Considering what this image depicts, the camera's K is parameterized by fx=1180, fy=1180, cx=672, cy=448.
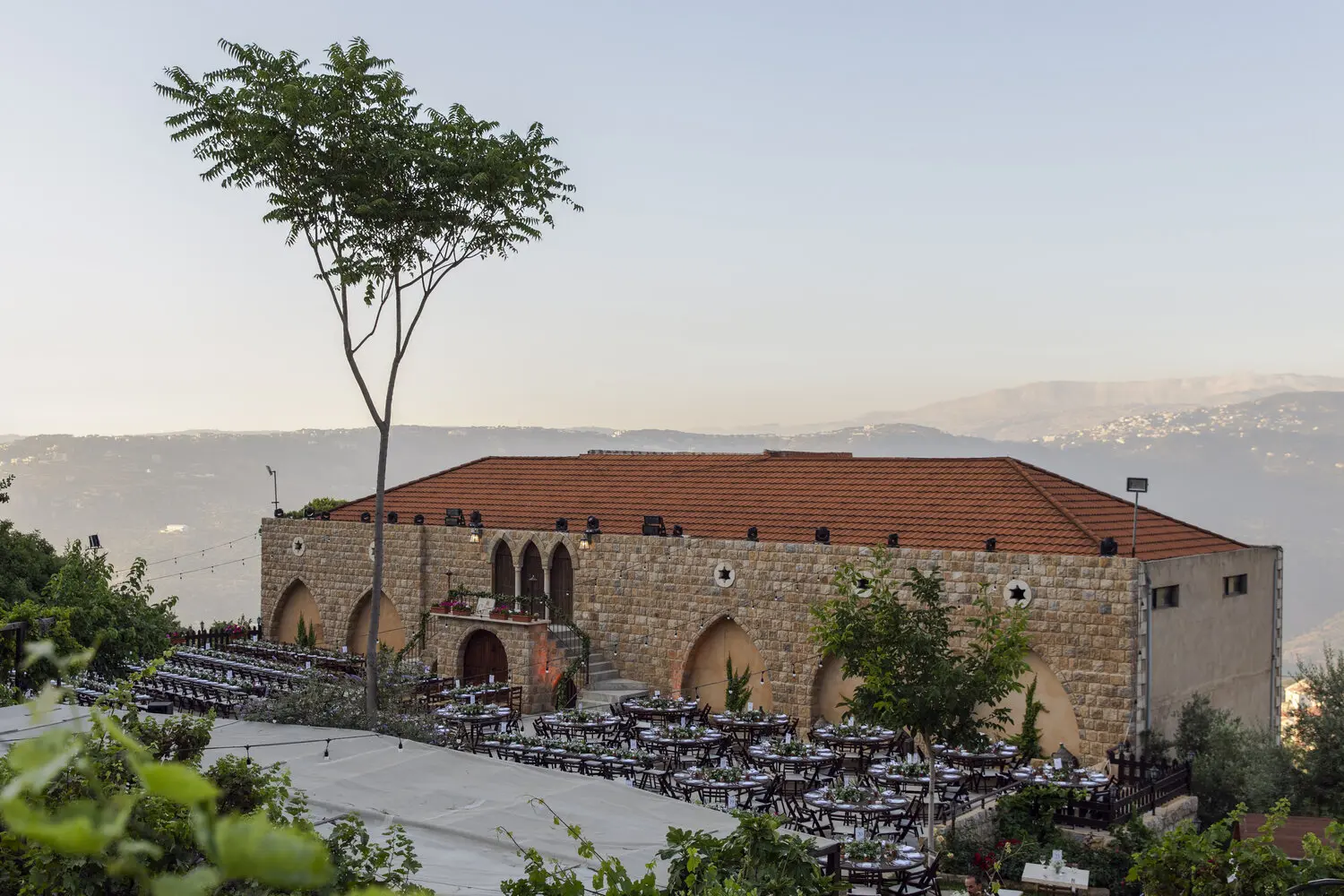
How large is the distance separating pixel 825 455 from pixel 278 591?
1670 centimetres

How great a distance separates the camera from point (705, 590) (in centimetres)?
2611

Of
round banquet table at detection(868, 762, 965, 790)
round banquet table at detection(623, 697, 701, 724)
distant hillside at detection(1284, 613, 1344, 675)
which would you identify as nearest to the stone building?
round banquet table at detection(623, 697, 701, 724)

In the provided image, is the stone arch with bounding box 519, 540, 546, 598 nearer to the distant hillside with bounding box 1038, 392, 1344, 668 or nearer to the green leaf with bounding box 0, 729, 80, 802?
the green leaf with bounding box 0, 729, 80, 802

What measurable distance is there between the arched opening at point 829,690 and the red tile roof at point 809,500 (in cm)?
267

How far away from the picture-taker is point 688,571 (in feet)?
86.8

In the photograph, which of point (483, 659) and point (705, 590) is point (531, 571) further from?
point (705, 590)

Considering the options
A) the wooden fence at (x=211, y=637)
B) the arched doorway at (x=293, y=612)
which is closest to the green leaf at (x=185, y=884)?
the wooden fence at (x=211, y=637)

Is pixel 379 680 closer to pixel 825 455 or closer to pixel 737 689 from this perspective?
pixel 737 689

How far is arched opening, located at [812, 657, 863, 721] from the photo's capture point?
79.4 ft

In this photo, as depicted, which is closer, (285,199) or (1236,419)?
(285,199)

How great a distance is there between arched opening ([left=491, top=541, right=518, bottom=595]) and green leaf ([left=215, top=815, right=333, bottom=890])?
95.8 feet

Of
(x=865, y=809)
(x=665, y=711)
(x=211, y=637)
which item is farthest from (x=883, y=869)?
(x=211, y=637)

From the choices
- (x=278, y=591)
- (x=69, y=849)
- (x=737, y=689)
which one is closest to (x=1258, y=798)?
(x=737, y=689)

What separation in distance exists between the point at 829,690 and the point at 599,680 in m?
5.70
